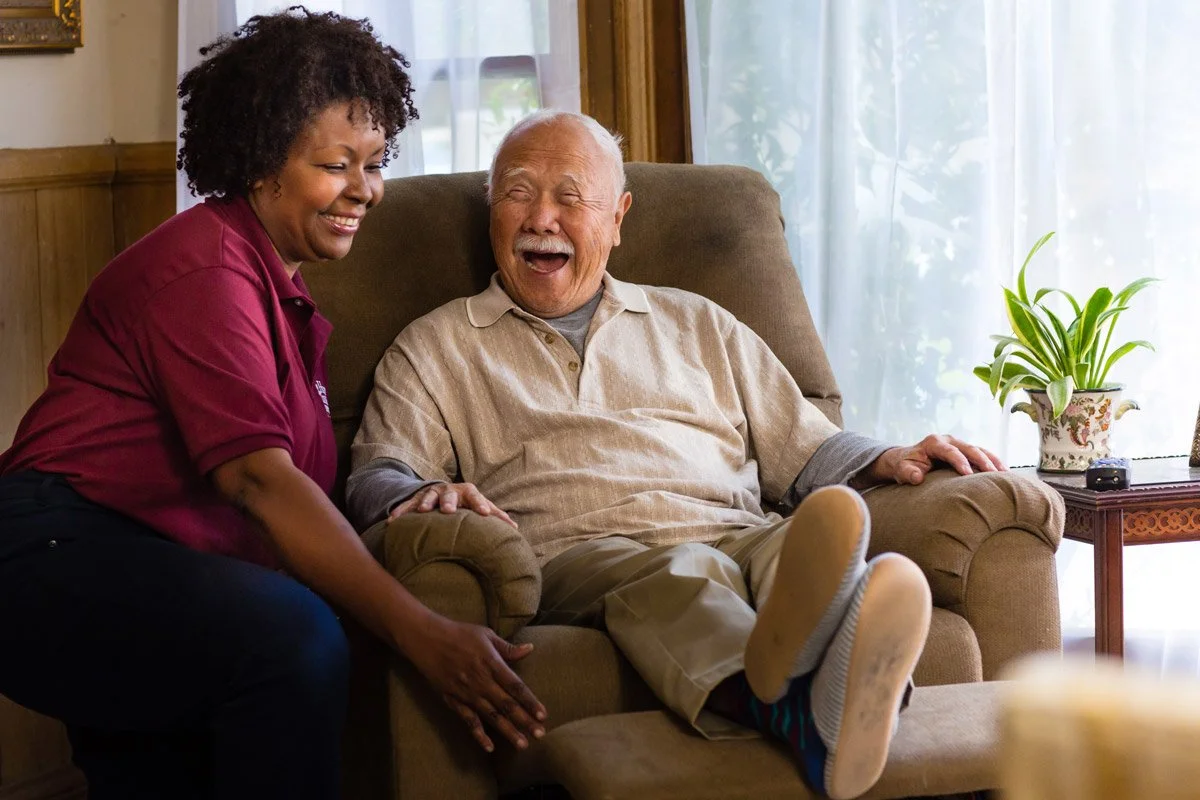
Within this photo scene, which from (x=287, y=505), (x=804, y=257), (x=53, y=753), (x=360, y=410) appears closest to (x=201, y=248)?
(x=287, y=505)

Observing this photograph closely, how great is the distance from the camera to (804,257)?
9.86 ft

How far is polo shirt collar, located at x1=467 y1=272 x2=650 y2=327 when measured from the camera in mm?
2250

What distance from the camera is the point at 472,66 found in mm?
2963

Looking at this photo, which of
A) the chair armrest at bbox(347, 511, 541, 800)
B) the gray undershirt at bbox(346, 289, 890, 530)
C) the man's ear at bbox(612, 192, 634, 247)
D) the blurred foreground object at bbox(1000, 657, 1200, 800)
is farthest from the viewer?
the man's ear at bbox(612, 192, 634, 247)

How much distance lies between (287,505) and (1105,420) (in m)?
1.59

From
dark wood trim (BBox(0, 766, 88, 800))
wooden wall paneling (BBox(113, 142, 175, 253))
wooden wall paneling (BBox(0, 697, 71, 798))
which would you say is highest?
wooden wall paneling (BBox(113, 142, 175, 253))

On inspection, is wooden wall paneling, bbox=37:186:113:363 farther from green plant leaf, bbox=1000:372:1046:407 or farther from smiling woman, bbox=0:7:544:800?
green plant leaf, bbox=1000:372:1046:407

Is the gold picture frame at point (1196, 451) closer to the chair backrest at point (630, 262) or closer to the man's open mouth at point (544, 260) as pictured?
the chair backrest at point (630, 262)

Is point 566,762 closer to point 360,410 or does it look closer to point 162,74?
point 360,410

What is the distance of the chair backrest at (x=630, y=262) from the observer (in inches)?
91.1

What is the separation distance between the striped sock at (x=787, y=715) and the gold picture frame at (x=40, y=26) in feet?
6.10

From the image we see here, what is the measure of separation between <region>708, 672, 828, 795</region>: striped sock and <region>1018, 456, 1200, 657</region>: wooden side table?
109 centimetres

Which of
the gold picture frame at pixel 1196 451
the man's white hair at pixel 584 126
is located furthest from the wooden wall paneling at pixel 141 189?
the gold picture frame at pixel 1196 451

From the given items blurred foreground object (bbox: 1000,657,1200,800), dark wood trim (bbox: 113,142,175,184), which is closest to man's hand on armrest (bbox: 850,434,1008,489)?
blurred foreground object (bbox: 1000,657,1200,800)
